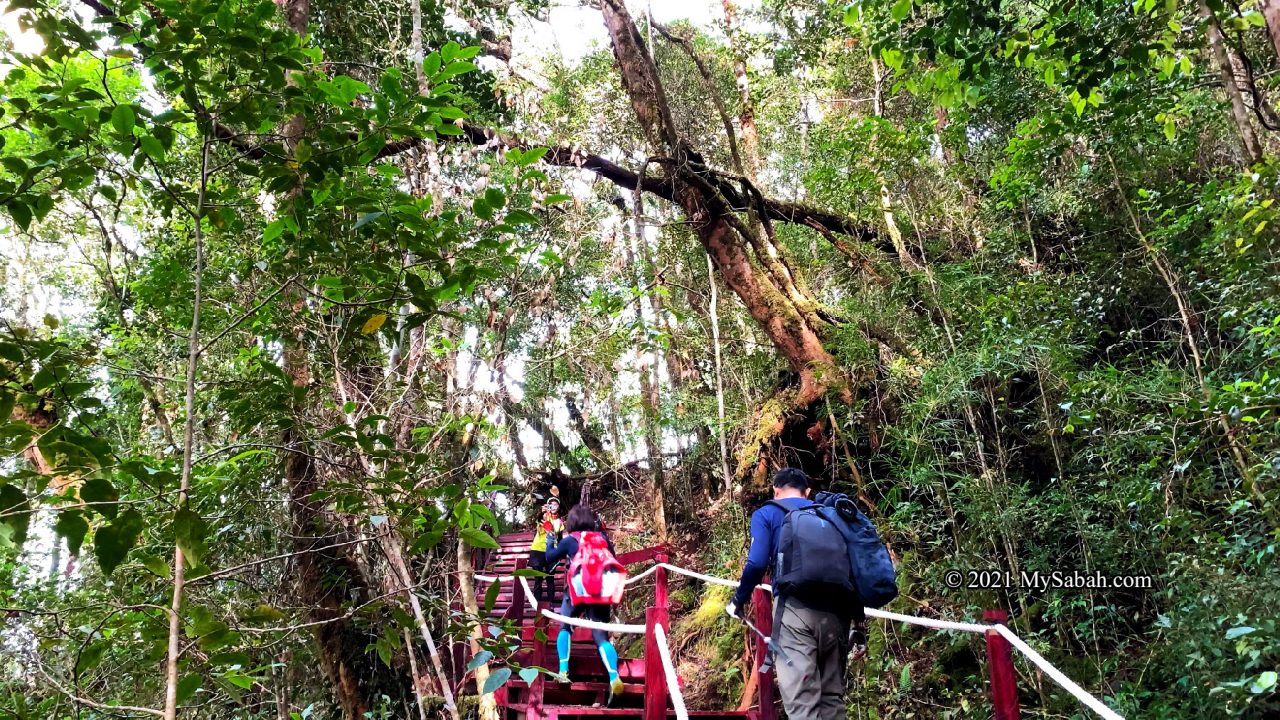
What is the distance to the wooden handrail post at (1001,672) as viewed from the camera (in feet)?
8.63

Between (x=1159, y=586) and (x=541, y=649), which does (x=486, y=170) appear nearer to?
(x=541, y=649)

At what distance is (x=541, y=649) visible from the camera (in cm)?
541

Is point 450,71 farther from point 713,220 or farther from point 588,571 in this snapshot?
point 713,220

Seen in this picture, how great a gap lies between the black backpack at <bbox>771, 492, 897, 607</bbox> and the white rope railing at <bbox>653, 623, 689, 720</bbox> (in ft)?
2.27

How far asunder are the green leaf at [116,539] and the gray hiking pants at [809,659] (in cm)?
269

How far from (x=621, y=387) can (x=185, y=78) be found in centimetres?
1042

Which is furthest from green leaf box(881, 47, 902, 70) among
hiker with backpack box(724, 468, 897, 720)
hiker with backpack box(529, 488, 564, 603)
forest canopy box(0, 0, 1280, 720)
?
hiker with backpack box(529, 488, 564, 603)

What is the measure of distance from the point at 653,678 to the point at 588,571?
146cm

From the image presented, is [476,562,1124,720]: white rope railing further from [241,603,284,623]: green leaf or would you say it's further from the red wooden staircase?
[241,603,284,623]: green leaf

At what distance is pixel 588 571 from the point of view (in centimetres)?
549

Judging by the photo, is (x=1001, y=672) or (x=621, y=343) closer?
(x=1001, y=672)

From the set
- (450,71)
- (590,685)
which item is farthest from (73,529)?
(590,685)

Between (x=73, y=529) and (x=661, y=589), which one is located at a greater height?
(x=73, y=529)

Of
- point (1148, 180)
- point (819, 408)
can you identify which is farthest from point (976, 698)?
point (1148, 180)
